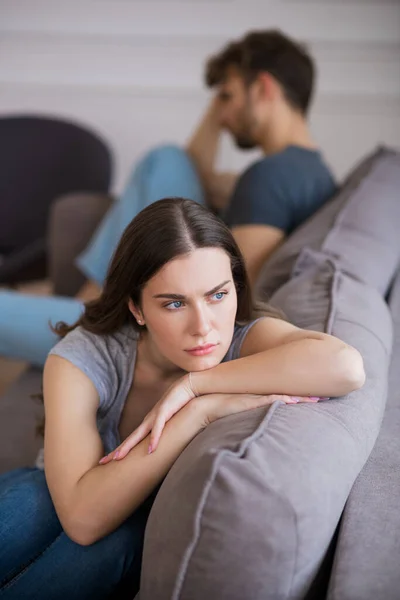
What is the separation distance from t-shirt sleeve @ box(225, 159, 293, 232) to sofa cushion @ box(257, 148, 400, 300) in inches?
5.0

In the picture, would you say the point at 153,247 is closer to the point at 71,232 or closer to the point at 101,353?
the point at 101,353

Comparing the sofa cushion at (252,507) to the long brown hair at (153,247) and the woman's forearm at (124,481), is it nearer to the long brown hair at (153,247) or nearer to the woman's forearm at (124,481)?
the woman's forearm at (124,481)

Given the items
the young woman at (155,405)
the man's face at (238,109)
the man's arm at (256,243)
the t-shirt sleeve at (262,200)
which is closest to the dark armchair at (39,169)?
the man's face at (238,109)

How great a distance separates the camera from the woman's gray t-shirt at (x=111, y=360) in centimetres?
114

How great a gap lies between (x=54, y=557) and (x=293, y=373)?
442 millimetres

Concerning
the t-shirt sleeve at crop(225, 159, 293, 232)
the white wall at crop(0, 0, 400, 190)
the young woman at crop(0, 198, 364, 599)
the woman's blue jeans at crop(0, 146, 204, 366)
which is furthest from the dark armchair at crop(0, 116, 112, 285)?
the young woman at crop(0, 198, 364, 599)

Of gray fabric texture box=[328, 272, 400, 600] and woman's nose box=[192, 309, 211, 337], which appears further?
woman's nose box=[192, 309, 211, 337]

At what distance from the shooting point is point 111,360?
3.84 ft

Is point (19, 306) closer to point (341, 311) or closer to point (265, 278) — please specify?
point (265, 278)

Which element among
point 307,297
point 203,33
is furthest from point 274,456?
point 203,33

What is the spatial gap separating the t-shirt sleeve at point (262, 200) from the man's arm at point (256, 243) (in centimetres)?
2

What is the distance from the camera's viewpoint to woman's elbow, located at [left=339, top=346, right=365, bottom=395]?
1020 mm

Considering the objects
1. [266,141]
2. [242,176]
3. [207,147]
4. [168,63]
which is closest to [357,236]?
[242,176]

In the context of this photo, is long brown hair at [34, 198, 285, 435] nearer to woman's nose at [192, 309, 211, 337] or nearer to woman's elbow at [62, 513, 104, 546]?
woman's nose at [192, 309, 211, 337]
